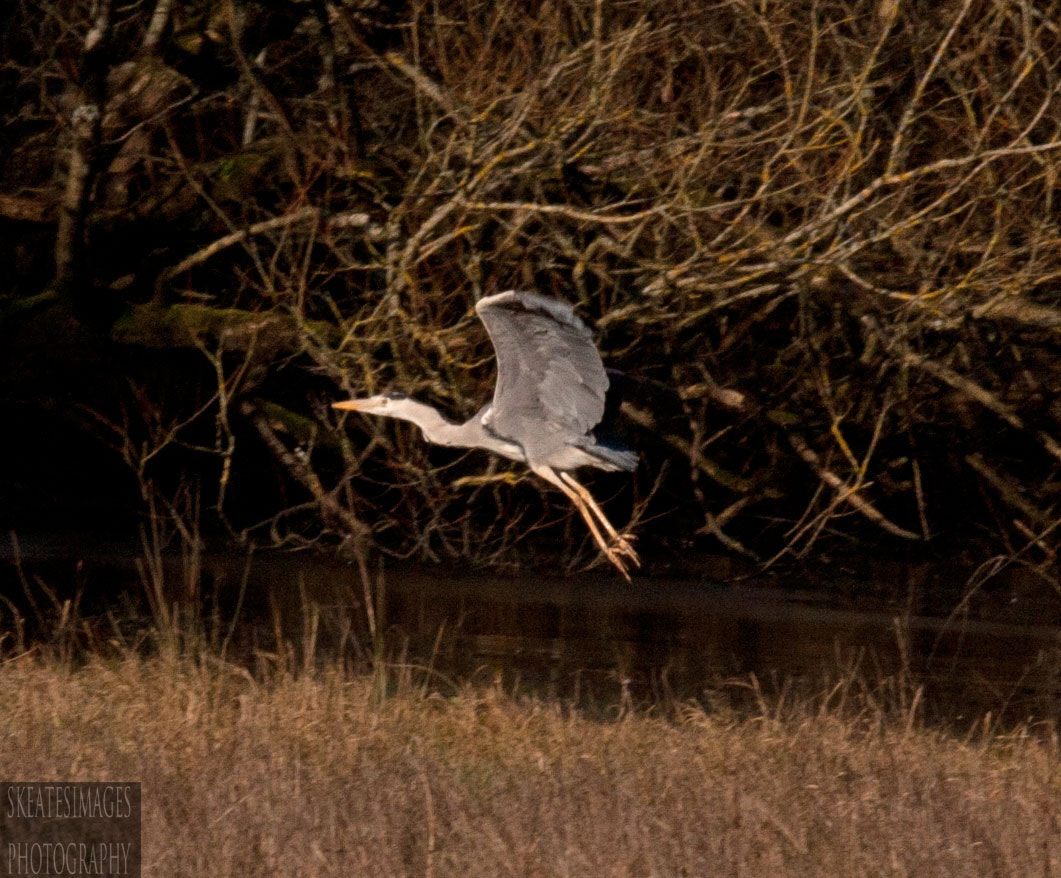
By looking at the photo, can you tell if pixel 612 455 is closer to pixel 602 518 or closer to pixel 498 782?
pixel 602 518

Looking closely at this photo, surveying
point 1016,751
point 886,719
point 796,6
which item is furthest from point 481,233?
point 1016,751

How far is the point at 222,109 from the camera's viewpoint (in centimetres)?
1168

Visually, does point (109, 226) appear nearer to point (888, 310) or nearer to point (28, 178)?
point (28, 178)

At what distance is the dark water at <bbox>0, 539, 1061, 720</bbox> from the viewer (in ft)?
28.9

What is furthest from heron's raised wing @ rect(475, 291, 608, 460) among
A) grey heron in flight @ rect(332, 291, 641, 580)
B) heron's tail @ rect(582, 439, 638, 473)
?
heron's tail @ rect(582, 439, 638, 473)

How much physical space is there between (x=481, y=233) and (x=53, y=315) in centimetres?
267

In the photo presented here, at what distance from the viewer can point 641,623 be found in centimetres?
1045

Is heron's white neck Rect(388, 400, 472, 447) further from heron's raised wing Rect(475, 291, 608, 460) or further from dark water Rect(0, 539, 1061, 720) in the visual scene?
dark water Rect(0, 539, 1061, 720)

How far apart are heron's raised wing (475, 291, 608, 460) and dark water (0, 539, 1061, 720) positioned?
1.20 m

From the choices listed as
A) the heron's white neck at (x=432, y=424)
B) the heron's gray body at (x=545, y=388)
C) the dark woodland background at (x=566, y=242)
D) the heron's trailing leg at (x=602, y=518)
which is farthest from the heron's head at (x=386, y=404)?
the dark woodland background at (x=566, y=242)

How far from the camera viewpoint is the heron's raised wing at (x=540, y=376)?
21.6 feet

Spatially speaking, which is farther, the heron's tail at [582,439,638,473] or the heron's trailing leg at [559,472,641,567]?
the heron's trailing leg at [559,472,641,567]

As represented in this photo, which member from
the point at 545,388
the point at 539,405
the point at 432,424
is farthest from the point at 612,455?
the point at 432,424

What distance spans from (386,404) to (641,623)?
2947 millimetres
